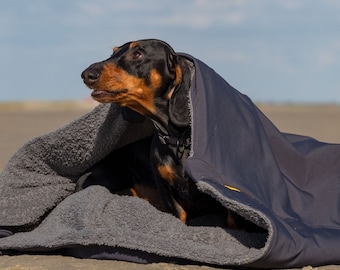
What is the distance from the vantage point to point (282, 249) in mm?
4039

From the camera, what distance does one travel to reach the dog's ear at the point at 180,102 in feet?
15.7

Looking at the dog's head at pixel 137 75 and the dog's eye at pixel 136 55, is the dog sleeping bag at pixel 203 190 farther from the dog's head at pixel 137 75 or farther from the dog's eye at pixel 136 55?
the dog's eye at pixel 136 55

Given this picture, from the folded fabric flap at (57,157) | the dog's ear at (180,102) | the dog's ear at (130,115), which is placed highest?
the dog's ear at (180,102)

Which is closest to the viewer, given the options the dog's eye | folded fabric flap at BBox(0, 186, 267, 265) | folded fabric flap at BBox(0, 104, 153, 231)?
folded fabric flap at BBox(0, 186, 267, 265)

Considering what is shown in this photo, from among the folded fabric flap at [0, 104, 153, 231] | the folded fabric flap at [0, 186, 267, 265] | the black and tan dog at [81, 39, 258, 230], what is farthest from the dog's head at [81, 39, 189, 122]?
the folded fabric flap at [0, 186, 267, 265]

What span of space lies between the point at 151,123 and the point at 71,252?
1.23 m

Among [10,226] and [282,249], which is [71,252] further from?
[282,249]

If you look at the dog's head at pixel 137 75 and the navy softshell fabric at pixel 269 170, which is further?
the dog's head at pixel 137 75

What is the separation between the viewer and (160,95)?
4.84 meters

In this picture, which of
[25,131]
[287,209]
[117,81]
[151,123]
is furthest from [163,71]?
[25,131]

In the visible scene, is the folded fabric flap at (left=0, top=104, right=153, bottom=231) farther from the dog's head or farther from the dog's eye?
the dog's eye

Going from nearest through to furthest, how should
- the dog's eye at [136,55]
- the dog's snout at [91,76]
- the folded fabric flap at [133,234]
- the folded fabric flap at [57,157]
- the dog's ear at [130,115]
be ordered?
the folded fabric flap at [133,234] < the dog's snout at [91,76] < the dog's eye at [136,55] < the dog's ear at [130,115] < the folded fabric flap at [57,157]

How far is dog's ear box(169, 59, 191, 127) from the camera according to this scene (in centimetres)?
477

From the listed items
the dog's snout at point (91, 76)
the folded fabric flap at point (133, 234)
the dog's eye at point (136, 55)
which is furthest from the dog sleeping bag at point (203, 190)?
the dog's snout at point (91, 76)
